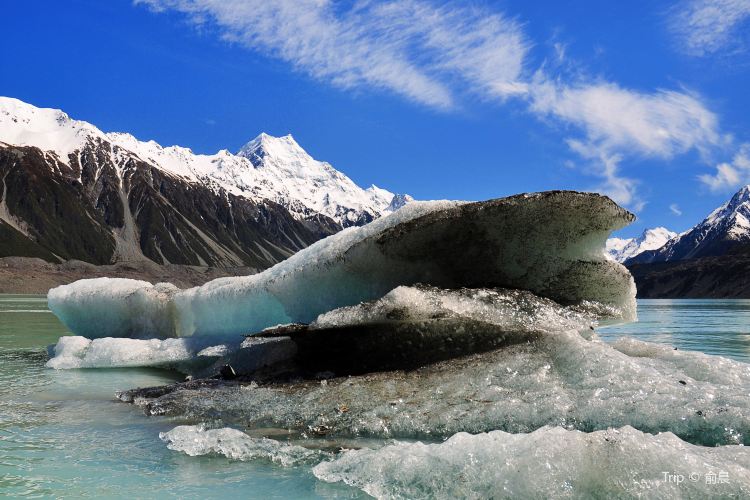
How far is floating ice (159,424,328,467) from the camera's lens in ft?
16.8

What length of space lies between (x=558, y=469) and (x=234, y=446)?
2.85m

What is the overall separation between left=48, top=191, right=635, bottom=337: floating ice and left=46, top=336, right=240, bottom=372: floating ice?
6.88 feet

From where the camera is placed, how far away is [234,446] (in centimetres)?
538

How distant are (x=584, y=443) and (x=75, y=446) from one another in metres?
4.47

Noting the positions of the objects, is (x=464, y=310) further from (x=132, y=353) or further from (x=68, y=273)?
(x=68, y=273)

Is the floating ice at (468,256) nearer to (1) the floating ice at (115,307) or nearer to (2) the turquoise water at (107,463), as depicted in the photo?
(2) the turquoise water at (107,463)

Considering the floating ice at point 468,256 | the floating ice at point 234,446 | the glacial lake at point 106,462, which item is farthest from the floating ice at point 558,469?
the floating ice at point 468,256

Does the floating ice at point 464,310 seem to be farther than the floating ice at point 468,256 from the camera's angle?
No

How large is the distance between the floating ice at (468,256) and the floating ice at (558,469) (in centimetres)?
402

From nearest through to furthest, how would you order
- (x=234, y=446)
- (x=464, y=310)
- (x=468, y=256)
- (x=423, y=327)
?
(x=234, y=446) → (x=423, y=327) → (x=464, y=310) → (x=468, y=256)

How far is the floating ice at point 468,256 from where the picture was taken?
26.5 feet

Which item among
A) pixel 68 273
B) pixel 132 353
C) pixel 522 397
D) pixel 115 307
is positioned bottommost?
pixel 132 353

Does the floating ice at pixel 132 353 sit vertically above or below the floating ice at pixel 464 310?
below

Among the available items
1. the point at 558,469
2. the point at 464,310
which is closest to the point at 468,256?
the point at 464,310
